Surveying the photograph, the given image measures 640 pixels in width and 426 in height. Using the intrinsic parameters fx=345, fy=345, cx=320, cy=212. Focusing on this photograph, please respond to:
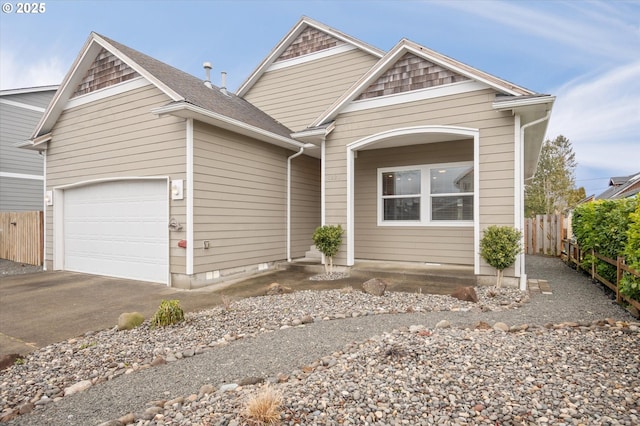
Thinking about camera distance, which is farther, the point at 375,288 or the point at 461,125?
the point at 461,125

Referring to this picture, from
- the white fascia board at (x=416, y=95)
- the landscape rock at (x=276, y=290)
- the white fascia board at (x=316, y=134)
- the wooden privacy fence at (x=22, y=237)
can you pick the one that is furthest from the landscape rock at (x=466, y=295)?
the wooden privacy fence at (x=22, y=237)

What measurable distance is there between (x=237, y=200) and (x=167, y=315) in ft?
13.0

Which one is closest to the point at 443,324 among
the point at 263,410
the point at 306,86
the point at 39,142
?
the point at 263,410

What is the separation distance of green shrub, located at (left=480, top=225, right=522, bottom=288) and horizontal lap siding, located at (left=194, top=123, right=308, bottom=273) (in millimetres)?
5065

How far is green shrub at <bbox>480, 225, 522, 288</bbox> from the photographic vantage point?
598cm

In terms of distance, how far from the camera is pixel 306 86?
432 inches

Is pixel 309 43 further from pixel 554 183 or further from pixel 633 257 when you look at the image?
pixel 554 183

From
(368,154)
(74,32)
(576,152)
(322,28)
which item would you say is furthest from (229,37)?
Answer: (576,152)

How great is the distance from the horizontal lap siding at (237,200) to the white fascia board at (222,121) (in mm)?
220

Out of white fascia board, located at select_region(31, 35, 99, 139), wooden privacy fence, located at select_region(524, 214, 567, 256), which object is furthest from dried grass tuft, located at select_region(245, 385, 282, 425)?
wooden privacy fence, located at select_region(524, 214, 567, 256)

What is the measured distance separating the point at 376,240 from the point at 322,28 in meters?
6.82

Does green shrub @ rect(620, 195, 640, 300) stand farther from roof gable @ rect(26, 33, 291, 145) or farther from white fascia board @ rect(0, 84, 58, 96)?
white fascia board @ rect(0, 84, 58, 96)

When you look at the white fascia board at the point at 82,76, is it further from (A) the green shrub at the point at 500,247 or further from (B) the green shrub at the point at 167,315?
(A) the green shrub at the point at 500,247

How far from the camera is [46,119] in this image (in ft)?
29.9
